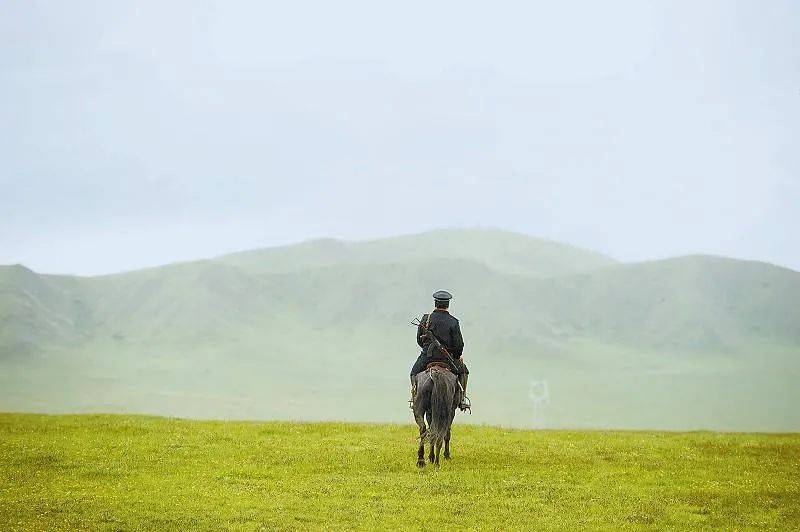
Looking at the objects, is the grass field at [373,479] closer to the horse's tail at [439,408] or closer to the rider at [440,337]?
the horse's tail at [439,408]

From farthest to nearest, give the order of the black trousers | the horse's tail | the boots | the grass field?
the boots < the black trousers < the horse's tail < the grass field

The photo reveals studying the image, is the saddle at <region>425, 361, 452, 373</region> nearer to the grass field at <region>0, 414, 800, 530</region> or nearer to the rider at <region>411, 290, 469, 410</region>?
the rider at <region>411, 290, 469, 410</region>

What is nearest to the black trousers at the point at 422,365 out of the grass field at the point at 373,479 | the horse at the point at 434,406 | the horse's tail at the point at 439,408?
the horse at the point at 434,406

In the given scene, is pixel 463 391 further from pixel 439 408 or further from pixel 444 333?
pixel 444 333

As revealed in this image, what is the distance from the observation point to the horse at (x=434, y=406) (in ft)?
78.3

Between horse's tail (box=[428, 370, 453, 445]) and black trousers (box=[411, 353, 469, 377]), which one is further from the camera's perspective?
black trousers (box=[411, 353, 469, 377])

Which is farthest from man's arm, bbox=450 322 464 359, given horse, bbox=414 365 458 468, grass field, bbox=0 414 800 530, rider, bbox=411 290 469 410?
grass field, bbox=0 414 800 530

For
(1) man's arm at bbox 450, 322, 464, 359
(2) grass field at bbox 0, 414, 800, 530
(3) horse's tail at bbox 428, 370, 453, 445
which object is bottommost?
(2) grass field at bbox 0, 414, 800, 530

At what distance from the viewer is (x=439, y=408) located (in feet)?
78.4

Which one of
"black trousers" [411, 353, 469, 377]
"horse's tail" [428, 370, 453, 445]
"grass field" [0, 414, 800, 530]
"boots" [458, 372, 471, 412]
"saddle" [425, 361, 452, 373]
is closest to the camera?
"grass field" [0, 414, 800, 530]

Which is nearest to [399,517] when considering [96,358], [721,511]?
[721,511]

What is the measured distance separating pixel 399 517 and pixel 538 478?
5.88m

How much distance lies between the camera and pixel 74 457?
25547 mm

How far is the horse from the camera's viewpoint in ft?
78.3
